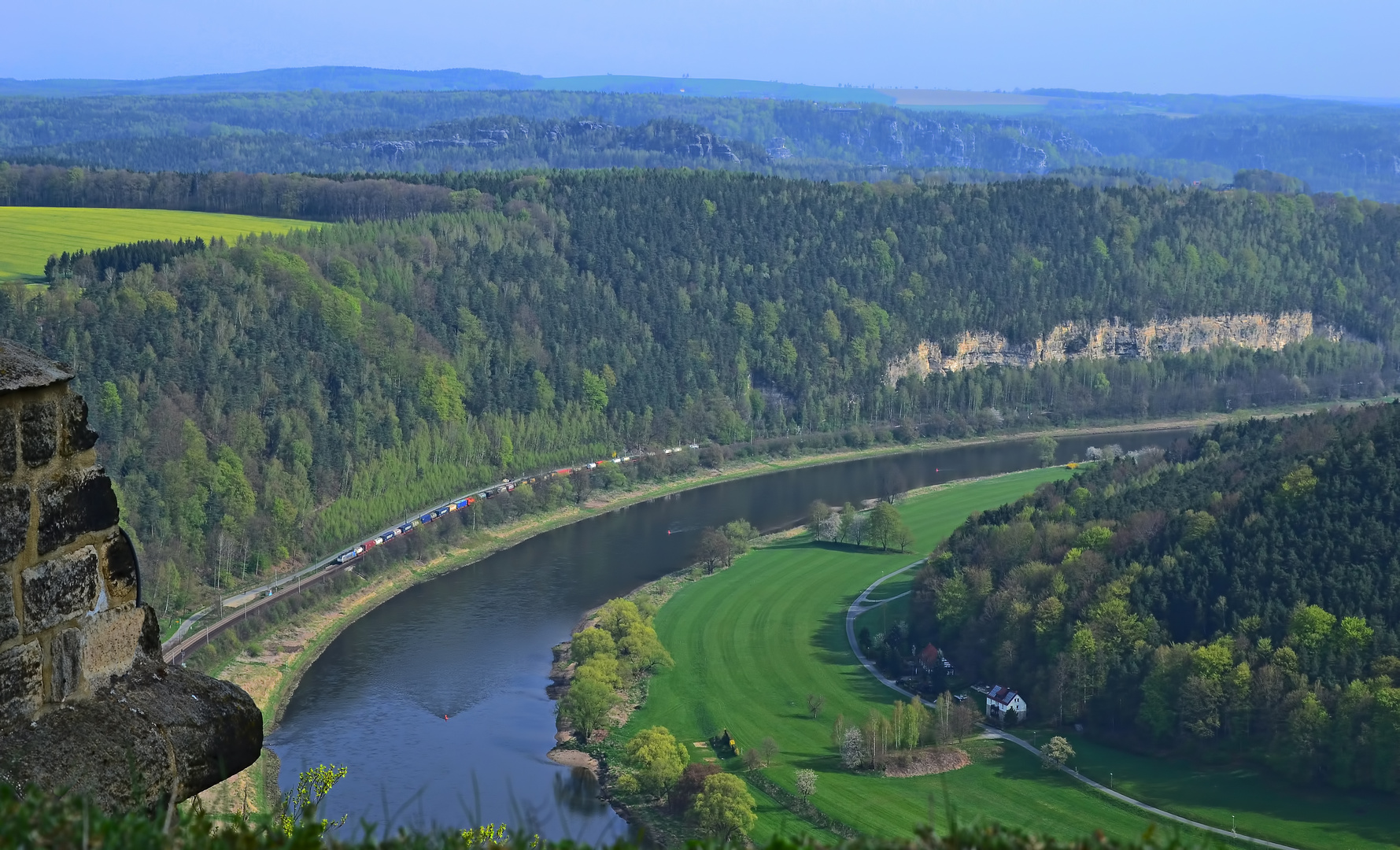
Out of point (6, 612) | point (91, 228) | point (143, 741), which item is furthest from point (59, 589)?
point (91, 228)

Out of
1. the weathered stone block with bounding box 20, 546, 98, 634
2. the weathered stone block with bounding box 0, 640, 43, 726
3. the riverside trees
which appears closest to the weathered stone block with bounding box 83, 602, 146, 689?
the weathered stone block with bounding box 20, 546, 98, 634

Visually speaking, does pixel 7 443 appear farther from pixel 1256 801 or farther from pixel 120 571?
pixel 1256 801

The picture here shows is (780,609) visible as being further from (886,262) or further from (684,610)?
(886,262)

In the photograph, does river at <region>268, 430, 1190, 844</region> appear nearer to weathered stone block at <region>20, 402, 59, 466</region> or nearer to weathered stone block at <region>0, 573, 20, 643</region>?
weathered stone block at <region>0, 573, 20, 643</region>

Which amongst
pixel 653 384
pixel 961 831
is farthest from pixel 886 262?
pixel 961 831

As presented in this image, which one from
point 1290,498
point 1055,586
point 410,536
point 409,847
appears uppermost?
point 409,847

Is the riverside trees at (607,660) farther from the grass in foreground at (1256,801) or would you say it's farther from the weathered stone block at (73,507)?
the weathered stone block at (73,507)

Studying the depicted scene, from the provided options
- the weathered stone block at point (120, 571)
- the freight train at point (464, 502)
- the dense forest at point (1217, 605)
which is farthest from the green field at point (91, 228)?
the weathered stone block at point (120, 571)
